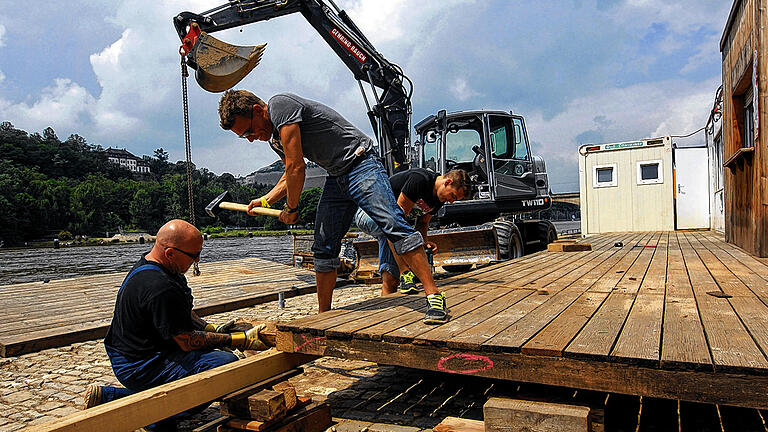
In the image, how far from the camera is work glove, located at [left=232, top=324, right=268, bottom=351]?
9.57 ft

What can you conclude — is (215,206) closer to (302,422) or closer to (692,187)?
(302,422)

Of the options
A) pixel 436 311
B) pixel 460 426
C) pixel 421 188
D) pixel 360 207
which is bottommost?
pixel 460 426

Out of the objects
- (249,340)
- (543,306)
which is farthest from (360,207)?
(543,306)

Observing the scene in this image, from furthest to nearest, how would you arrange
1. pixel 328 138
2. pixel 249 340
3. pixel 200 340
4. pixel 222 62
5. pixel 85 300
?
1. pixel 85 300
2. pixel 222 62
3. pixel 328 138
4. pixel 249 340
5. pixel 200 340

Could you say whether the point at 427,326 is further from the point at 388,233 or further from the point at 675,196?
the point at 675,196

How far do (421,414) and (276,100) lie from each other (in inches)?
78.2

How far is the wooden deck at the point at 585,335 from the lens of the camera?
191 cm

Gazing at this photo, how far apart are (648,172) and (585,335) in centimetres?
1512

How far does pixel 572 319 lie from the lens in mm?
2725

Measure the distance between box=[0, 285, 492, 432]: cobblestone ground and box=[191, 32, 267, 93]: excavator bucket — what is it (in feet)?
10.8

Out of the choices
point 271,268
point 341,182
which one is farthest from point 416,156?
point 341,182

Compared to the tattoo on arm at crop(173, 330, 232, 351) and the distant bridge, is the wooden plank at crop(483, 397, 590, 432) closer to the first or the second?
the tattoo on arm at crop(173, 330, 232, 351)

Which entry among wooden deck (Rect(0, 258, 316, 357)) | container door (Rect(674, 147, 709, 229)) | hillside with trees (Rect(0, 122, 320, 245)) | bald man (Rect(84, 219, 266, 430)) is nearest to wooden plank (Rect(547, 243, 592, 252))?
wooden deck (Rect(0, 258, 316, 357))

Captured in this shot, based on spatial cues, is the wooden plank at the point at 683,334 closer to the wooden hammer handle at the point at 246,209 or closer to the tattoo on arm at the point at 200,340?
the tattoo on arm at the point at 200,340
